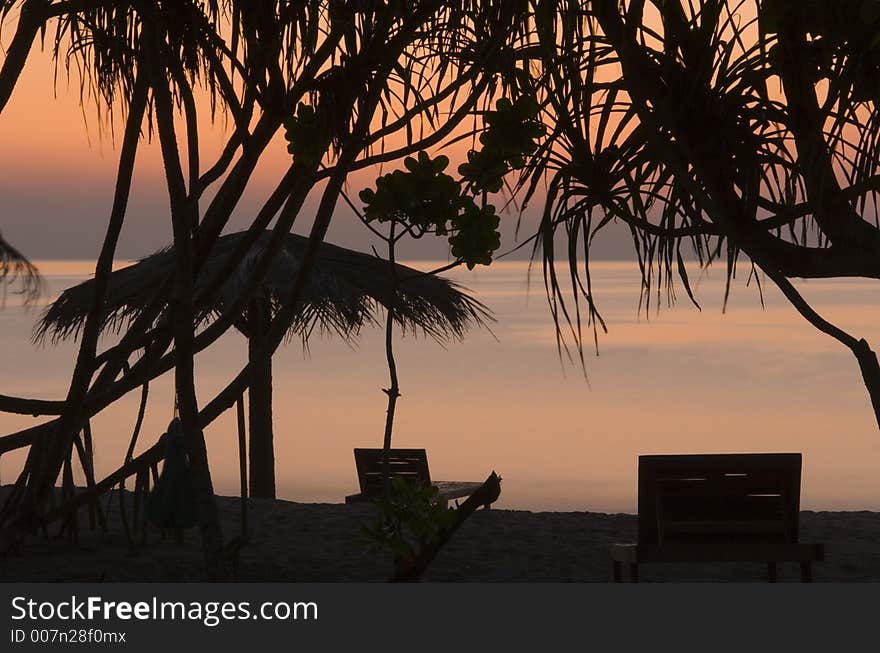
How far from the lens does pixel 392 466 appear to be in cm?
809

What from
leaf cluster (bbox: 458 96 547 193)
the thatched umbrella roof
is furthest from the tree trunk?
leaf cluster (bbox: 458 96 547 193)

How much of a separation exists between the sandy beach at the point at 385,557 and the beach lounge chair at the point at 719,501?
0.72 metres

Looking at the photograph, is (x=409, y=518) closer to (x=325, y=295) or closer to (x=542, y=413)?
(x=325, y=295)

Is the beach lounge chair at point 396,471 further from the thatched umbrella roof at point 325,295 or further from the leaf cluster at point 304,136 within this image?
the leaf cluster at point 304,136

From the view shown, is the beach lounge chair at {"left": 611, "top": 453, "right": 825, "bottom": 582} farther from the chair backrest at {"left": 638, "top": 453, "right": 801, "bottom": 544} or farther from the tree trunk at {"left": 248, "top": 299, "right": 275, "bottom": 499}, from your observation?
the tree trunk at {"left": 248, "top": 299, "right": 275, "bottom": 499}

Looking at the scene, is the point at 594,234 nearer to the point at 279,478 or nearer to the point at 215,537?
the point at 215,537

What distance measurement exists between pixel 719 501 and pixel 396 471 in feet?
11.0

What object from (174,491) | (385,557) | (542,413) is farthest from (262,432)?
(542,413)

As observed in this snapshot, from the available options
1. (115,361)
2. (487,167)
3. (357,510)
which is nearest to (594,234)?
(487,167)

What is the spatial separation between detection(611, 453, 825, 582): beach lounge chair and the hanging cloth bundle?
1773 mm

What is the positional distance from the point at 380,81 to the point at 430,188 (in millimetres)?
736

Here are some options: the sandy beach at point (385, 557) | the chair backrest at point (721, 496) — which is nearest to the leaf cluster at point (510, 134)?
the chair backrest at point (721, 496)

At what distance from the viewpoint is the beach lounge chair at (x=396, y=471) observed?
7988 mm

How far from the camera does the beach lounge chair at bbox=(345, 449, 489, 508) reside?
7.99 m
